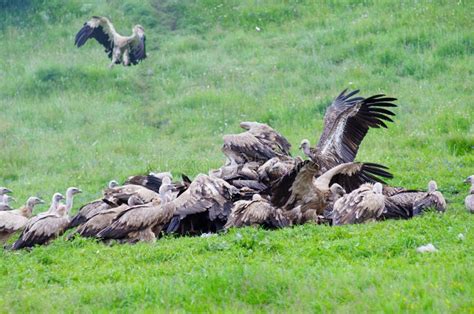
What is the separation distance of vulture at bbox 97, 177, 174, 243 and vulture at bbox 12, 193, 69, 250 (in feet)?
2.15

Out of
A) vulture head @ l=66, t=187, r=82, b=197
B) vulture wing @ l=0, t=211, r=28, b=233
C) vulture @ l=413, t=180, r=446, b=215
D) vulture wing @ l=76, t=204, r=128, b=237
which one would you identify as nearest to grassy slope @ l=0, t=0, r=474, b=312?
vulture @ l=413, t=180, r=446, b=215

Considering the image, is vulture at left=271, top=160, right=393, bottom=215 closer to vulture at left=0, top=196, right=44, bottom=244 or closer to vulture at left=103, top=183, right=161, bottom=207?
vulture at left=103, top=183, right=161, bottom=207

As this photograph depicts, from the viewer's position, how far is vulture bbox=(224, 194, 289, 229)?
1059 centimetres

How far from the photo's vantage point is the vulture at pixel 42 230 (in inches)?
424

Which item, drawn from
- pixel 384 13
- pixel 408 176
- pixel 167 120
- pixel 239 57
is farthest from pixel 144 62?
pixel 408 176

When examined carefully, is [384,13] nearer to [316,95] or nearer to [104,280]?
[316,95]

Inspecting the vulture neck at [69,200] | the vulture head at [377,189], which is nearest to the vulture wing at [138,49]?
the vulture neck at [69,200]

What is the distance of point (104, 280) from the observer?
862cm

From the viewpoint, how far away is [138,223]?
1064cm

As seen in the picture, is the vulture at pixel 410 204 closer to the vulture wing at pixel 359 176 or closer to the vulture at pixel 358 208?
the vulture at pixel 358 208

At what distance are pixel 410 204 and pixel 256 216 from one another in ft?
6.02

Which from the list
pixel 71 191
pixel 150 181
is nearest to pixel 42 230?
pixel 71 191

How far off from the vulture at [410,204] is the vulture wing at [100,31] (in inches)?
480

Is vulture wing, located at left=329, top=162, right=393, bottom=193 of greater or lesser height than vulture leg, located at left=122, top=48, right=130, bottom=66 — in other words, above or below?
below
